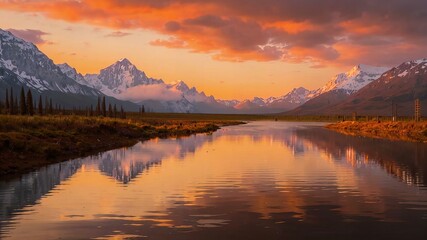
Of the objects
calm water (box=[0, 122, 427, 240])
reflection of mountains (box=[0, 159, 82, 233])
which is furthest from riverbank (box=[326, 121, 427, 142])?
reflection of mountains (box=[0, 159, 82, 233])

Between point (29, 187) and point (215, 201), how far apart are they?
11.5 metres

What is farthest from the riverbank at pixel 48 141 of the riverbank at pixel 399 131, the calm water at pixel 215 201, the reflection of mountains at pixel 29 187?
the riverbank at pixel 399 131

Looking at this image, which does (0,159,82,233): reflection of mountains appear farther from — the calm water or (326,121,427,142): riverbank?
(326,121,427,142): riverbank

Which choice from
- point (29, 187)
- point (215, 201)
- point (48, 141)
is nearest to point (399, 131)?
point (48, 141)

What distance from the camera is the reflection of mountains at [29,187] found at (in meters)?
22.5

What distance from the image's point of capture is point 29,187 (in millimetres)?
27766

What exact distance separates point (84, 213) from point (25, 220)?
2502 mm

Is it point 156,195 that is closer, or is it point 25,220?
point 25,220

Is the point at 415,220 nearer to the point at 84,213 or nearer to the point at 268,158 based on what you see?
the point at 84,213

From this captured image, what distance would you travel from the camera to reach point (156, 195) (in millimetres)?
25781

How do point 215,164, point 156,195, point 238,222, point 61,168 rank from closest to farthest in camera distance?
point 238,222, point 156,195, point 61,168, point 215,164

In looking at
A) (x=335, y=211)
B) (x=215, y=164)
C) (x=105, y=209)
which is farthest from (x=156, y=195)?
(x=215, y=164)

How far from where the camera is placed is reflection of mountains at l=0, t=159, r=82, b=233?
22.5 m

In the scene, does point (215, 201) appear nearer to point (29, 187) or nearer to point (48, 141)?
point (29, 187)
